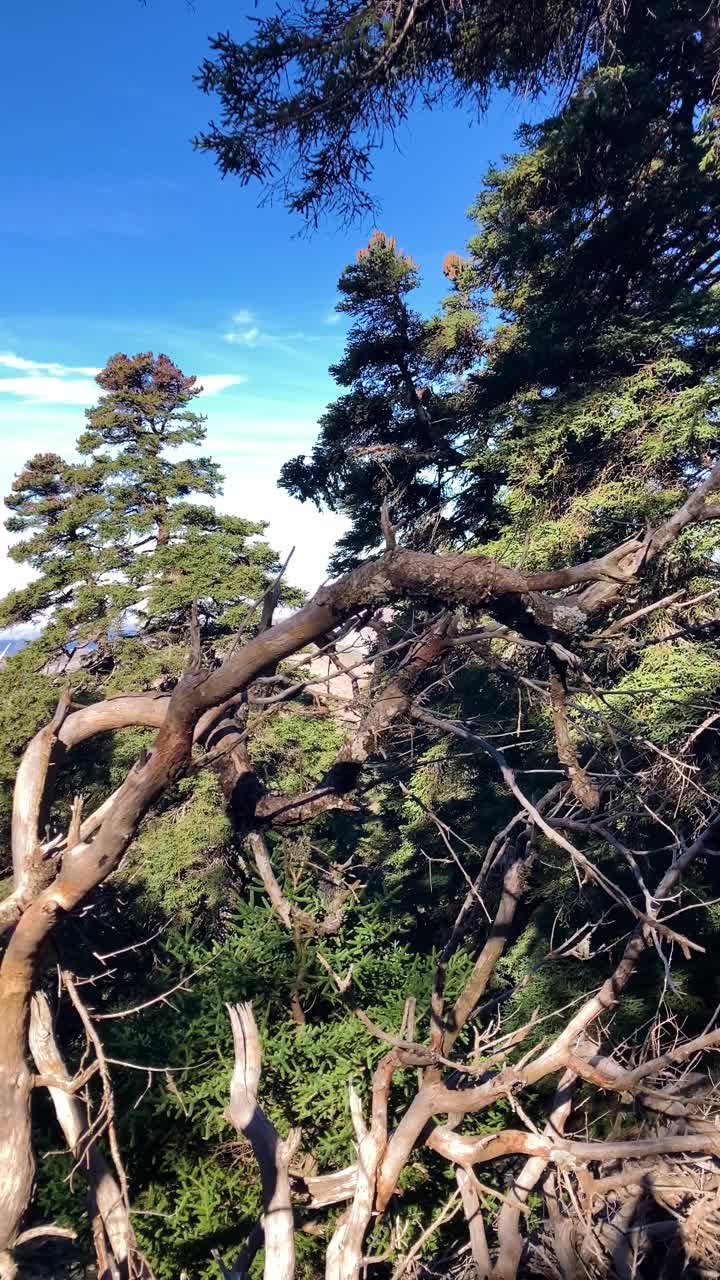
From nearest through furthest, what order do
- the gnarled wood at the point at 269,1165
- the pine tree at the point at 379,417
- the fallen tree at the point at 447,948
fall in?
1. the fallen tree at the point at 447,948
2. the gnarled wood at the point at 269,1165
3. the pine tree at the point at 379,417

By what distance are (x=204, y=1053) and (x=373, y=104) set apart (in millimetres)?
7628

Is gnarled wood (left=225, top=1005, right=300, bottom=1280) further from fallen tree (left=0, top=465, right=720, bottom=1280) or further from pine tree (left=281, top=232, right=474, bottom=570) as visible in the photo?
pine tree (left=281, top=232, right=474, bottom=570)

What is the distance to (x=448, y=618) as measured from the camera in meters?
3.55

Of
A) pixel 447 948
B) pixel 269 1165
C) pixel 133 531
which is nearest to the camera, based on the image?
pixel 269 1165

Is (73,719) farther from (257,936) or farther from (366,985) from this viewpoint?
(366,985)

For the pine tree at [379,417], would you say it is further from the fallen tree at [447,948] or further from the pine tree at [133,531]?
the fallen tree at [447,948]

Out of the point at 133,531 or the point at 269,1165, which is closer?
the point at 269,1165

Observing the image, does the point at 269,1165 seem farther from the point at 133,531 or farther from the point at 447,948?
the point at 133,531

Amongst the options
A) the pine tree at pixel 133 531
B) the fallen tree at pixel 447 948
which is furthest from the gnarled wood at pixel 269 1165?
the pine tree at pixel 133 531

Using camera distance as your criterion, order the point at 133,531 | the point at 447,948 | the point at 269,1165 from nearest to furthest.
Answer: the point at 269,1165 → the point at 447,948 → the point at 133,531

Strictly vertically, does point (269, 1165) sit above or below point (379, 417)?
below

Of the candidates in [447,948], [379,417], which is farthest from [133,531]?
[447,948]

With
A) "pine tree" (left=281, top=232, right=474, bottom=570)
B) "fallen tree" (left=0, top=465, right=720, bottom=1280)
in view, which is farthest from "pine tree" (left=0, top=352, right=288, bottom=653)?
"fallen tree" (left=0, top=465, right=720, bottom=1280)

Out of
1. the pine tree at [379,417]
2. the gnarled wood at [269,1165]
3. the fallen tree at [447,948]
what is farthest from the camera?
the pine tree at [379,417]
